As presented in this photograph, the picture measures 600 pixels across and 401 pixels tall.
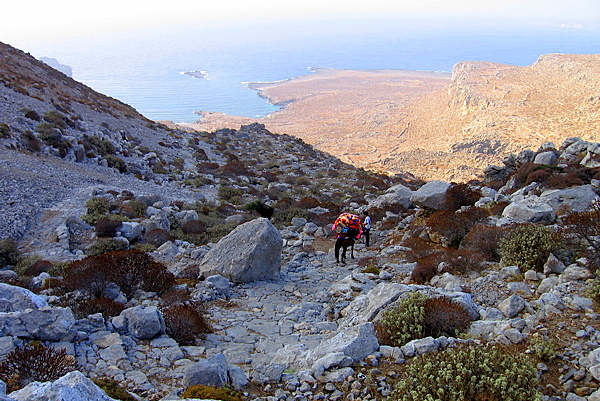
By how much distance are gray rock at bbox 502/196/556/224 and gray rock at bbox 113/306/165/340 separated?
396 inches

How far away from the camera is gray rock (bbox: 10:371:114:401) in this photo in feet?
11.2

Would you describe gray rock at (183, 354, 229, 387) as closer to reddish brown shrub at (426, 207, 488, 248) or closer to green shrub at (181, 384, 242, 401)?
green shrub at (181, 384, 242, 401)

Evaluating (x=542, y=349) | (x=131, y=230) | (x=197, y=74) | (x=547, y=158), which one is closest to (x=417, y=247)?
(x=542, y=349)

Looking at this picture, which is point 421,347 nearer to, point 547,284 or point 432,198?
point 547,284

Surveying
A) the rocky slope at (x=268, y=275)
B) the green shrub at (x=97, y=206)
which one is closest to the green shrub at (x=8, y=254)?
the rocky slope at (x=268, y=275)

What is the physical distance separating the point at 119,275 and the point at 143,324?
2920 millimetres

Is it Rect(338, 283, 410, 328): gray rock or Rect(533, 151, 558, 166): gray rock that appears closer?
Rect(338, 283, 410, 328): gray rock

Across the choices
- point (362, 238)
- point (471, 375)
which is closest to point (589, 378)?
point (471, 375)

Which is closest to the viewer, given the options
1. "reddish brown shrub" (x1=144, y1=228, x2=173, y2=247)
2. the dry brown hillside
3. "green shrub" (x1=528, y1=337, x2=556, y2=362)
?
"green shrub" (x1=528, y1=337, x2=556, y2=362)

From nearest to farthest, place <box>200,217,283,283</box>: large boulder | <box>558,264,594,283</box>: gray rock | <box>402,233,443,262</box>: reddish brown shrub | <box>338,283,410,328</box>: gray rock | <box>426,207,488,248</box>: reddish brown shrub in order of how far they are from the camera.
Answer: <box>338,283,410,328</box>: gray rock → <box>558,264,594,283</box>: gray rock → <box>200,217,283,283</box>: large boulder → <box>402,233,443,262</box>: reddish brown shrub → <box>426,207,488,248</box>: reddish brown shrub

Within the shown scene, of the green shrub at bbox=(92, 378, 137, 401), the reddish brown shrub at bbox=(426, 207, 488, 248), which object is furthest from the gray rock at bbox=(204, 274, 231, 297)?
the reddish brown shrub at bbox=(426, 207, 488, 248)

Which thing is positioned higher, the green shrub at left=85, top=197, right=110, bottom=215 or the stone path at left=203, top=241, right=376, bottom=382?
the green shrub at left=85, top=197, right=110, bottom=215

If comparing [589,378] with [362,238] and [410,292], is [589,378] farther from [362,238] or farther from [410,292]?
[362,238]

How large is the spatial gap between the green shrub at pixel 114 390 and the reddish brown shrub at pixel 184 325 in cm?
184
